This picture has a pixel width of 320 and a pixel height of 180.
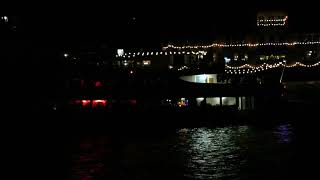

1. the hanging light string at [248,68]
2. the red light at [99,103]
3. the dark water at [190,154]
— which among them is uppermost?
the hanging light string at [248,68]

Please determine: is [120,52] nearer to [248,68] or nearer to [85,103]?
[85,103]

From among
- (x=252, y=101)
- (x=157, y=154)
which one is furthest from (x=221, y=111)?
(x=157, y=154)

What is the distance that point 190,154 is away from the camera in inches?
1108

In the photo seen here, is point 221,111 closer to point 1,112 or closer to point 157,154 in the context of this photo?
point 157,154

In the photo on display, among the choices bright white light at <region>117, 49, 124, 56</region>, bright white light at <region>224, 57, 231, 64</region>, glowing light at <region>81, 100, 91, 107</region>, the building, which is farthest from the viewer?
bright white light at <region>224, 57, 231, 64</region>

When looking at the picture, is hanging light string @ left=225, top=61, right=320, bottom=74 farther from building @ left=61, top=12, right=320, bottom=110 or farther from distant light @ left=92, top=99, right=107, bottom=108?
distant light @ left=92, top=99, right=107, bottom=108

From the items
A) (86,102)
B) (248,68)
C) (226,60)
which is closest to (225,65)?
(248,68)

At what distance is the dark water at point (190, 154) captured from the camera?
955 inches

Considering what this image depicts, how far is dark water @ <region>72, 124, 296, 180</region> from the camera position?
24266mm

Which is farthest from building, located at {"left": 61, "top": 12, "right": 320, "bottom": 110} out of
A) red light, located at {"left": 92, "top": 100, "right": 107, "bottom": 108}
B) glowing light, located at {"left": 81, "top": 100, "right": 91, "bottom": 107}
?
glowing light, located at {"left": 81, "top": 100, "right": 91, "bottom": 107}

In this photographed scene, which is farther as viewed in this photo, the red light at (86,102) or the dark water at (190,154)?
the red light at (86,102)

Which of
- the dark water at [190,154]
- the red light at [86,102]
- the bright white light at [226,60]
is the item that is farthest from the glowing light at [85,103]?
the bright white light at [226,60]

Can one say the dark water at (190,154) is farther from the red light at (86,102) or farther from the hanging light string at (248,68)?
the hanging light string at (248,68)

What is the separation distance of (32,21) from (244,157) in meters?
19.5
